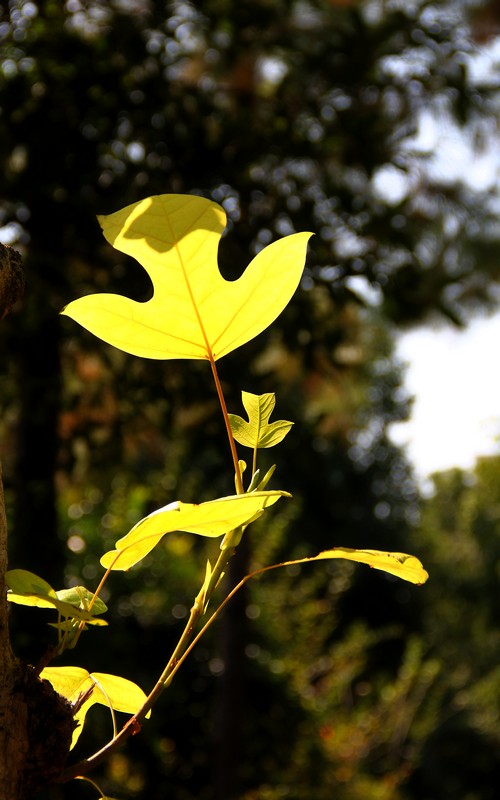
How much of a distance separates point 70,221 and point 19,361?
1.47 feet

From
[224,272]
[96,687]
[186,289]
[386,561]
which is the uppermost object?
[186,289]

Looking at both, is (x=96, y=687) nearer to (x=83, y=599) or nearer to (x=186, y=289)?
(x=83, y=599)

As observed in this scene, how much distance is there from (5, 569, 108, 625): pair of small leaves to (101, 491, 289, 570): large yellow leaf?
0.04m

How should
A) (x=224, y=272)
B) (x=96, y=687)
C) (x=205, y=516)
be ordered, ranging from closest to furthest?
(x=205, y=516)
(x=96, y=687)
(x=224, y=272)

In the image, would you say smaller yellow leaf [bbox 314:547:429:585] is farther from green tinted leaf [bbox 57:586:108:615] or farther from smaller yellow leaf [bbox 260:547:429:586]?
green tinted leaf [bbox 57:586:108:615]

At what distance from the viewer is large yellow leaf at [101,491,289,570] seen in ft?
1.36

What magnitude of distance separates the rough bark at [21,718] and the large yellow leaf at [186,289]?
2.4 inches

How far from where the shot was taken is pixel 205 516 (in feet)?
1.38

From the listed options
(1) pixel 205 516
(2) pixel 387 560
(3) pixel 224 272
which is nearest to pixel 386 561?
(2) pixel 387 560

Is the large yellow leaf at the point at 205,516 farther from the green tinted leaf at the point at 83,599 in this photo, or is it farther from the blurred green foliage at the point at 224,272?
the blurred green foliage at the point at 224,272

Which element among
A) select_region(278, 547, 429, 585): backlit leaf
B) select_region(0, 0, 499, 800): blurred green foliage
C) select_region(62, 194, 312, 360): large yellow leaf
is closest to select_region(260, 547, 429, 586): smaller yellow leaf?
select_region(278, 547, 429, 585): backlit leaf

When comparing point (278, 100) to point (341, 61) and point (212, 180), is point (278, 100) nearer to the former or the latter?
point (341, 61)

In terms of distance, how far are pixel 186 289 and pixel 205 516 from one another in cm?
12

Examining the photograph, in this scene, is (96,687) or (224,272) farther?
(224,272)
